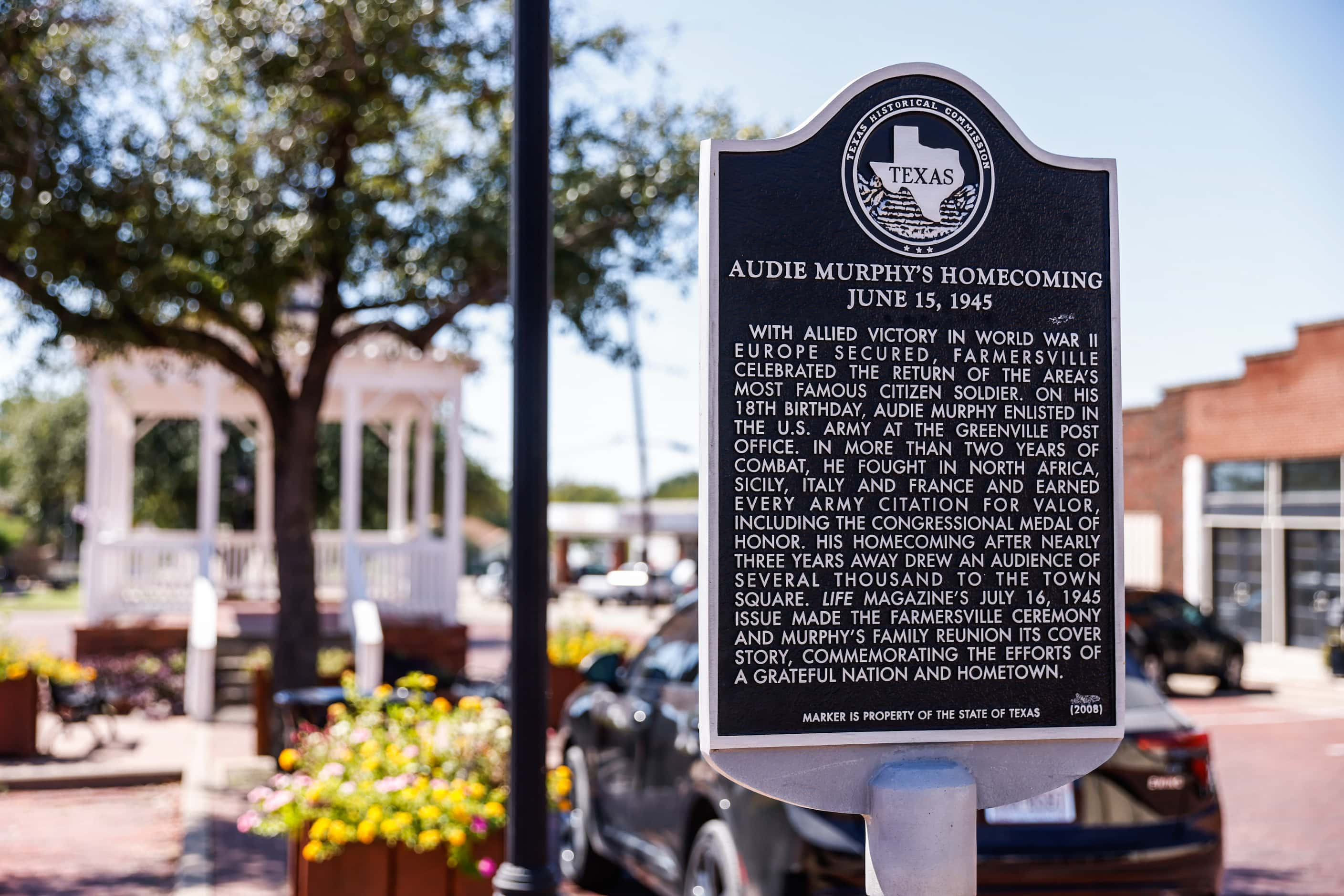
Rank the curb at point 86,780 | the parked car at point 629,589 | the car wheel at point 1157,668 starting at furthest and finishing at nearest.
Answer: the parked car at point 629,589
the car wheel at point 1157,668
the curb at point 86,780

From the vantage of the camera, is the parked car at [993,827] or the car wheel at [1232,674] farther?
the car wheel at [1232,674]

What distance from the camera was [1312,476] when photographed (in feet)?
74.0

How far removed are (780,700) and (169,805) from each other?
7517mm

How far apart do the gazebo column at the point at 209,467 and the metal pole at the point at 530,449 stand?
12669 millimetres

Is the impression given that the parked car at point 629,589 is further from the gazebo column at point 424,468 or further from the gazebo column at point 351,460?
the gazebo column at point 351,460

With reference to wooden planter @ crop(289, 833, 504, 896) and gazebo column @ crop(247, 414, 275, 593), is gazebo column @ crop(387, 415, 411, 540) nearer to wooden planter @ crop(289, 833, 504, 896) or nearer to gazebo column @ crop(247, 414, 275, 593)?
gazebo column @ crop(247, 414, 275, 593)

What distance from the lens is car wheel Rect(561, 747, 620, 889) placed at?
7055 millimetres

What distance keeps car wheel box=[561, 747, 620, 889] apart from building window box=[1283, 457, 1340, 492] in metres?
18.8

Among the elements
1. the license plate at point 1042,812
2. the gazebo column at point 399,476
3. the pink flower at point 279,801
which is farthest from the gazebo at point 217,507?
the license plate at point 1042,812

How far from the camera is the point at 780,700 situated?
3.21 metres

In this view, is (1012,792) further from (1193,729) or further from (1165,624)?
(1165,624)

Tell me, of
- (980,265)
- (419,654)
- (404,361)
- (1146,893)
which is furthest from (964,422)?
(404,361)

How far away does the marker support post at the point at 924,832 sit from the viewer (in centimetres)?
322

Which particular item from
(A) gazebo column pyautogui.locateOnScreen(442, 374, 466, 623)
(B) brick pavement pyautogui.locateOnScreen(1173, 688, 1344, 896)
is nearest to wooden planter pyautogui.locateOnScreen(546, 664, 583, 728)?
(A) gazebo column pyautogui.locateOnScreen(442, 374, 466, 623)
